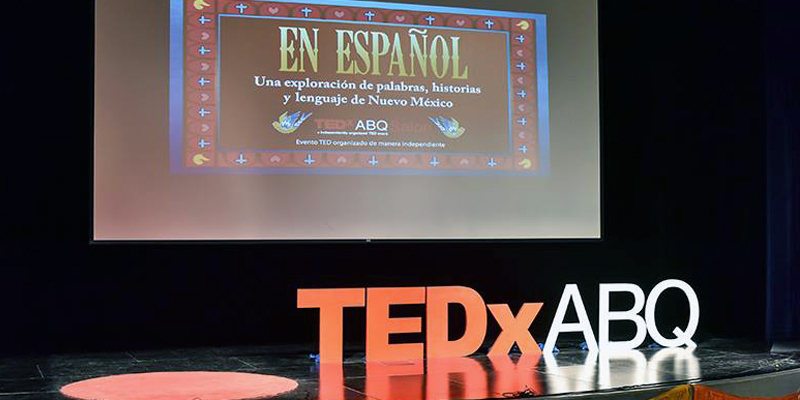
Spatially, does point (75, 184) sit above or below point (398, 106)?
below

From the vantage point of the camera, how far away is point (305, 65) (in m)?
6.22

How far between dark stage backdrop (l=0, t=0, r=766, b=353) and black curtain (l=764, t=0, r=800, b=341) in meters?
0.30

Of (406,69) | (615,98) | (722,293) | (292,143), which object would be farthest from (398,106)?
(722,293)

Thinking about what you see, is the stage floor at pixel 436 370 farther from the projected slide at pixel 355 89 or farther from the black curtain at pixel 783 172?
the projected slide at pixel 355 89

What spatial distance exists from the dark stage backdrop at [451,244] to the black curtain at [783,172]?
0.99 ft

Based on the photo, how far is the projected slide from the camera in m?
6.08

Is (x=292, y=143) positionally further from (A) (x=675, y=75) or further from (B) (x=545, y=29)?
(A) (x=675, y=75)

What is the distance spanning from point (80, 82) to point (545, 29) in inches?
114

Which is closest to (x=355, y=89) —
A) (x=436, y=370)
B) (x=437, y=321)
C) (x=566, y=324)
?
(x=437, y=321)

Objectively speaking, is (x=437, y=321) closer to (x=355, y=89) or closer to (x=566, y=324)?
(x=566, y=324)

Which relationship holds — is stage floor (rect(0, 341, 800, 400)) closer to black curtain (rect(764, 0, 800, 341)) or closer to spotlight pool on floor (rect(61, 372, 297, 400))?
spotlight pool on floor (rect(61, 372, 297, 400))

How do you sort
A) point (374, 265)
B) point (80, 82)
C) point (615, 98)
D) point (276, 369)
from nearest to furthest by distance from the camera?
point (276, 369), point (80, 82), point (374, 265), point (615, 98)

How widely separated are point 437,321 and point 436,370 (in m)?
0.57

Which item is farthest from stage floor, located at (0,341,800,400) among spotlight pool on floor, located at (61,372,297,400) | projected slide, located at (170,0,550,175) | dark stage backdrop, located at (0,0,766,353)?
projected slide, located at (170,0,550,175)
